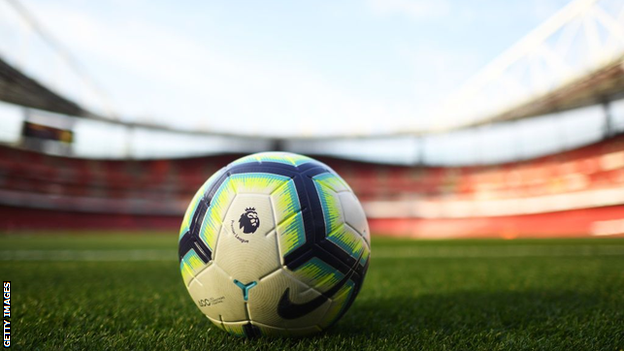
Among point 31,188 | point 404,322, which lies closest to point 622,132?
point 404,322

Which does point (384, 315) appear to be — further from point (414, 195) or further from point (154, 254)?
point (414, 195)

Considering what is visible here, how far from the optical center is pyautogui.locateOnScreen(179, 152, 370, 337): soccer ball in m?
1.67

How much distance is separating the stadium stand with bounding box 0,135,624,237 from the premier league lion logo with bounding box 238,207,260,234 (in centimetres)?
2461

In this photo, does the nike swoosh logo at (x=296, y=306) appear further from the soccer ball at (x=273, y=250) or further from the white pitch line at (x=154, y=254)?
the white pitch line at (x=154, y=254)

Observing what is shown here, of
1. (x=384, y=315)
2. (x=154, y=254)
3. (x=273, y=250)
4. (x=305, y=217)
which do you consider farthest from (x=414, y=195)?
(x=273, y=250)

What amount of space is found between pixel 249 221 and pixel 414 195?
31862mm

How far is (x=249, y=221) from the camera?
168cm

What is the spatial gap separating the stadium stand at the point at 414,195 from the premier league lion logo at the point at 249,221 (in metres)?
24.6

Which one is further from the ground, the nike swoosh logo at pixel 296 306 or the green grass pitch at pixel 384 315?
the nike swoosh logo at pixel 296 306

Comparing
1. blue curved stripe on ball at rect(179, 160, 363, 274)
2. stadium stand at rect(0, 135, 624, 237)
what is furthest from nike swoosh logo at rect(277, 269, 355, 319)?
stadium stand at rect(0, 135, 624, 237)

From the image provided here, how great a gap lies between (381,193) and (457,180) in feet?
20.0

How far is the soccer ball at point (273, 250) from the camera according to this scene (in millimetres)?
1666

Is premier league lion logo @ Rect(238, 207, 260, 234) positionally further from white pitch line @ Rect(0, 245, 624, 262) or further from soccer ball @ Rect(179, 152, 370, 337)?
white pitch line @ Rect(0, 245, 624, 262)

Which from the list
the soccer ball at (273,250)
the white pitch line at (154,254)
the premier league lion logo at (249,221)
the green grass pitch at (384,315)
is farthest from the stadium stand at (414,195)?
the premier league lion logo at (249,221)
